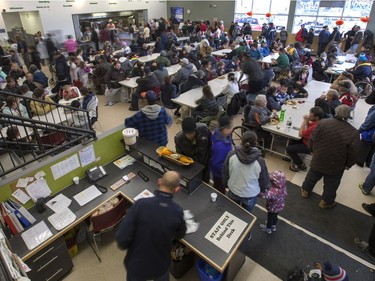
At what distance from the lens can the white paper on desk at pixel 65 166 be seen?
282 cm

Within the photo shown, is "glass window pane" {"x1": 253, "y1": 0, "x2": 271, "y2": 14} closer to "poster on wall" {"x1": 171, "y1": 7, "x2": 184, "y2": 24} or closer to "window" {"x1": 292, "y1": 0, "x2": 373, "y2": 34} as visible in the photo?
"window" {"x1": 292, "y1": 0, "x2": 373, "y2": 34}

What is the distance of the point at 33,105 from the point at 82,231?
2875 millimetres

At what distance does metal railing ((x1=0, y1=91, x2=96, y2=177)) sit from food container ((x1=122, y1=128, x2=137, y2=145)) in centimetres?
37

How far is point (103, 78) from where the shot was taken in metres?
7.37

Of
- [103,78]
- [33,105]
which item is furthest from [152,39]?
[33,105]

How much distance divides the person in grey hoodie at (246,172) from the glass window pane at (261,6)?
13.3 m

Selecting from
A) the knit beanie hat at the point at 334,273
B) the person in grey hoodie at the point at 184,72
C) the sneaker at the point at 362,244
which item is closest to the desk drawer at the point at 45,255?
the knit beanie hat at the point at 334,273

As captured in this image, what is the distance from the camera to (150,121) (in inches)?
137

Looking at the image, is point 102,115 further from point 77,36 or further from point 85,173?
point 77,36

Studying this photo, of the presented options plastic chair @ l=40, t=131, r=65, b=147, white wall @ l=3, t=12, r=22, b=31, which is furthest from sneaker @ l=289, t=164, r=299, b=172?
white wall @ l=3, t=12, r=22, b=31

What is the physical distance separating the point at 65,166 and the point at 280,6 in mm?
13762

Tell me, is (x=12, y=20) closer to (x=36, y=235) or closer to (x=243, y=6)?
(x=243, y=6)

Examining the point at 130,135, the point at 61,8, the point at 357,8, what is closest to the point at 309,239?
the point at 130,135

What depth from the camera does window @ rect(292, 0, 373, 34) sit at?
11.3 meters
